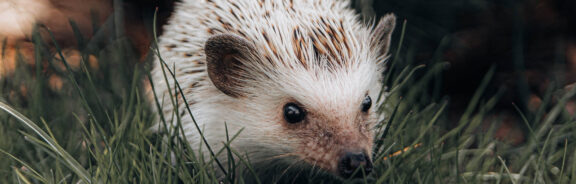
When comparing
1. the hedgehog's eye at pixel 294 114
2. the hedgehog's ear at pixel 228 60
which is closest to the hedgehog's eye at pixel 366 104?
the hedgehog's eye at pixel 294 114

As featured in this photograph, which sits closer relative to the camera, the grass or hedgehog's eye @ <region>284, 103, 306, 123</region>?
the grass

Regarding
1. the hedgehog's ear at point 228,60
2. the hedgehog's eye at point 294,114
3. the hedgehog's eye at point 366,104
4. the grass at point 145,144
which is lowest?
the grass at point 145,144

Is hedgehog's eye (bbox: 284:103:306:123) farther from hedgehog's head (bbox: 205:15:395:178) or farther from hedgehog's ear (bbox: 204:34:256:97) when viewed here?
hedgehog's ear (bbox: 204:34:256:97)

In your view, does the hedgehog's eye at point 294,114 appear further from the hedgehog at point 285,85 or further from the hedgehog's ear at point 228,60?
the hedgehog's ear at point 228,60

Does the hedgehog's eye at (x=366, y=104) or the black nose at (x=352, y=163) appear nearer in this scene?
the black nose at (x=352, y=163)

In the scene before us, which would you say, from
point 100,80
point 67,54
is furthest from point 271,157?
point 67,54

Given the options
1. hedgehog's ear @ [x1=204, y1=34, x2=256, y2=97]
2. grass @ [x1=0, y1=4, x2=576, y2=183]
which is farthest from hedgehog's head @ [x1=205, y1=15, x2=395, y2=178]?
grass @ [x1=0, y1=4, x2=576, y2=183]

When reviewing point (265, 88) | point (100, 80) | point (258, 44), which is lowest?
point (100, 80)

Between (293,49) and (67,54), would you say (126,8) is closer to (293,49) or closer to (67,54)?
(67,54)
